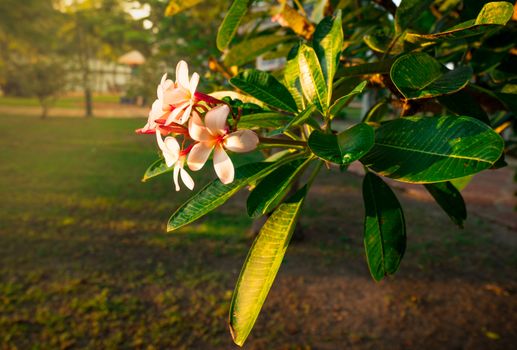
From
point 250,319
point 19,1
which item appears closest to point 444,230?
point 250,319

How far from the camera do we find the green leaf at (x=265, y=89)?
533mm

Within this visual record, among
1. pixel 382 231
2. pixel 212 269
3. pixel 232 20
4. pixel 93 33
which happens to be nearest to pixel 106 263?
pixel 212 269

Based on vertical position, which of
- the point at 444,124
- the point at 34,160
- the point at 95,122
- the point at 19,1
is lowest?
the point at 95,122

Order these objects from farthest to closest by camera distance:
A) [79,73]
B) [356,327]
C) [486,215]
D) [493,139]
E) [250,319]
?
[79,73] < [486,215] < [356,327] < [250,319] < [493,139]

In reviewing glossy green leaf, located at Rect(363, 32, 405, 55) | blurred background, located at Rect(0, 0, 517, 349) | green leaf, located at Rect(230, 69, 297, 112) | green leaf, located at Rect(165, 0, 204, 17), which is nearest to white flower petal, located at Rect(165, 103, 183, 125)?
green leaf, located at Rect(230, 69, 297, 112)

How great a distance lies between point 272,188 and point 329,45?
0.64ft

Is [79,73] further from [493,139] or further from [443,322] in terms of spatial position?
[493,139]

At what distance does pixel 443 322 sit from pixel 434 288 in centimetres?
38

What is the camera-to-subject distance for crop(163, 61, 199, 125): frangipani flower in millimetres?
436

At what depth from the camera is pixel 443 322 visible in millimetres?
2338

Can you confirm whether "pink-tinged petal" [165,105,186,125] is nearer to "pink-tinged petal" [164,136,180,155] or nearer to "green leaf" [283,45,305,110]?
"pink-tinged petal" [164,136,180,155]

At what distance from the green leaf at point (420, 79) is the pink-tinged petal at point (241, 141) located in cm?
17

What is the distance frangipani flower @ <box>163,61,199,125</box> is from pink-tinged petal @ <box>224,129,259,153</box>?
45 mm

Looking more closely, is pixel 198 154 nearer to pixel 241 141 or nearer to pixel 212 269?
pixel 241 141
